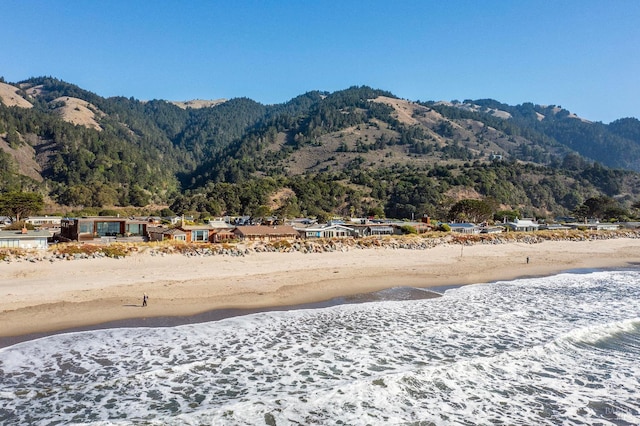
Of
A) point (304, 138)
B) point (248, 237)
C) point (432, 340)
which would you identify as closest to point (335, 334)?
point (432, 340)

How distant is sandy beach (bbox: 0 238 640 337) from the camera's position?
16797 millimetres

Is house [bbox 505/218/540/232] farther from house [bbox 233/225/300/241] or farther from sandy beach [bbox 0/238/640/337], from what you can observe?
house [bbox 233/225/300/241]

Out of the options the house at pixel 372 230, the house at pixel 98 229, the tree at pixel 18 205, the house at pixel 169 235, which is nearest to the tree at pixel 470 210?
the house at pixel 372 230

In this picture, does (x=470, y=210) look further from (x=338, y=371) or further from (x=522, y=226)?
(x=338, y=371)

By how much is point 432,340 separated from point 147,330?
9835 millimetres

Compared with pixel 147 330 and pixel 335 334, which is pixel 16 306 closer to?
pixel 147 330

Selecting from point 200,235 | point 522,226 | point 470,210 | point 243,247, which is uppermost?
point 470,210

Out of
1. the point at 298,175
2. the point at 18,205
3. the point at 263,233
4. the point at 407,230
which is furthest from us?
the point at 298,175

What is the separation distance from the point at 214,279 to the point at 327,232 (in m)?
24.1

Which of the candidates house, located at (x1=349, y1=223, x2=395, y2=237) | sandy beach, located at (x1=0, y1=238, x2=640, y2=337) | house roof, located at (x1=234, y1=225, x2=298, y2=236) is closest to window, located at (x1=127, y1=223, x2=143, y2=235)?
house roof, located at (x1=234, y1=225, x2=298, y2=236)

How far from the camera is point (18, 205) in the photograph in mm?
51781

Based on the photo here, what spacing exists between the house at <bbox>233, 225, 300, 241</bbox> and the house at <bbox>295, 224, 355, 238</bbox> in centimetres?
128

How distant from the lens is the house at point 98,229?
3653 centimetres

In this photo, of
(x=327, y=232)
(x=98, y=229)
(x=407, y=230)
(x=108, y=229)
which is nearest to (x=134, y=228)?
(x=108, y=229)
